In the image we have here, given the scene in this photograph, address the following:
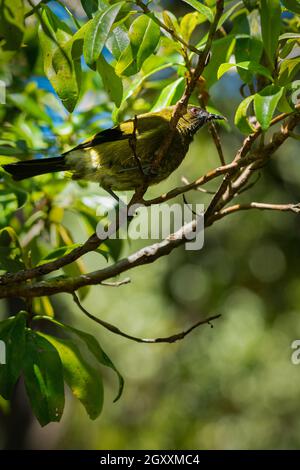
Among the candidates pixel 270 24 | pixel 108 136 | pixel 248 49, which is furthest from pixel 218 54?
pixel 108 136

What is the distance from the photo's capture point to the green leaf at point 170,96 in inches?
97.8

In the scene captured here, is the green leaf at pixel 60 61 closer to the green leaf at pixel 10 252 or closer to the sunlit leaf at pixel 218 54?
the sunlit leaf at pixel 218 54

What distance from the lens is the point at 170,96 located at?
2486mm

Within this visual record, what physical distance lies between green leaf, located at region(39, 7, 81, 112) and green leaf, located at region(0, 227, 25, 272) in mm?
701

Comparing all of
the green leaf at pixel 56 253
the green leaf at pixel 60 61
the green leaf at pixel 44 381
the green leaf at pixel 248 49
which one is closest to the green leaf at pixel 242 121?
the green leaf at pixel 248 49

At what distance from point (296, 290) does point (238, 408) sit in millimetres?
2084

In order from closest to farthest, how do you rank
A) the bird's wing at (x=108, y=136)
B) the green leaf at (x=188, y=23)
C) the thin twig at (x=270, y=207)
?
1. the thin twig at (x=270, y=207)
2. the green leaf at (x=188, y=23)
3. the bird's wing at (x=108, y=136)

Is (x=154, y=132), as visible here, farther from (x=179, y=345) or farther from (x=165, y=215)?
(x=179, y=345)

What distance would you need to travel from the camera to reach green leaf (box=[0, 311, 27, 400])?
213 centimetres

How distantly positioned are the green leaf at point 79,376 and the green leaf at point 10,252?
0.32 meters

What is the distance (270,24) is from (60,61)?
2.20ft

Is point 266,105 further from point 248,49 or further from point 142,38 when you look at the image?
point 248,49

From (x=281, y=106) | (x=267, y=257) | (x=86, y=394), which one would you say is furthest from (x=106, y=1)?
(x=267, y=257)
